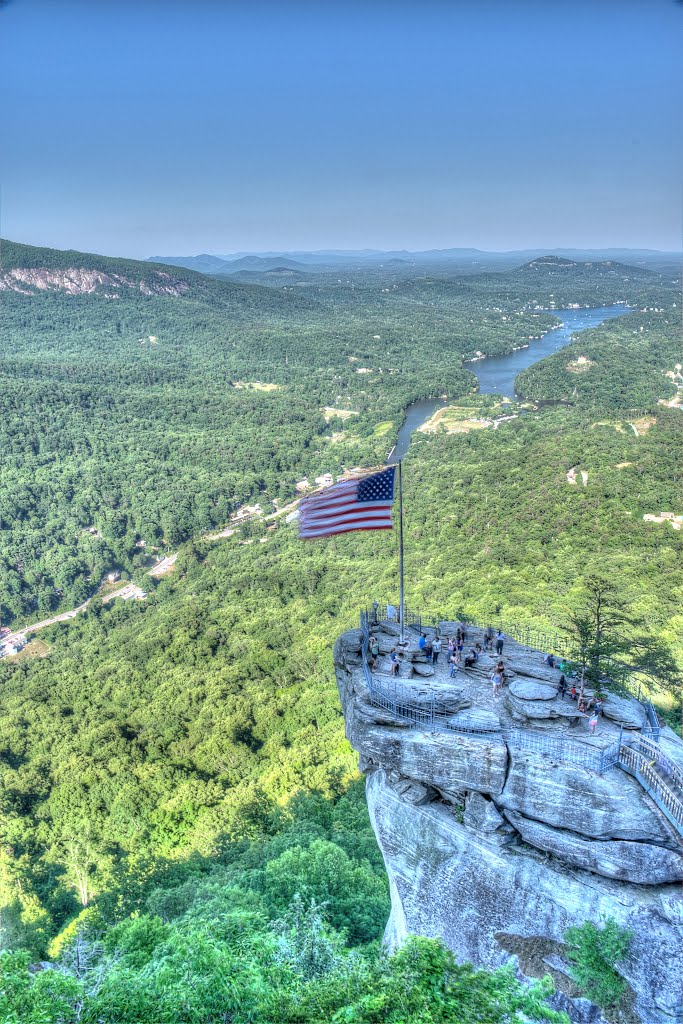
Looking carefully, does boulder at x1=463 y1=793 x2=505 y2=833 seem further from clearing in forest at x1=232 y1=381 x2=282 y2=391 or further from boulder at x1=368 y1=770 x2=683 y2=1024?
clearing in forest at x1=232 y1=381 x2=282 y2=391

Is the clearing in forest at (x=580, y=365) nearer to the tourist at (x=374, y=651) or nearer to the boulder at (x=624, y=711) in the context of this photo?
the tourist at (x=374, y=651)

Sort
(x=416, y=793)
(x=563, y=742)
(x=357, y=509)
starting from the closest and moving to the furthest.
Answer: (x=563, y=742), (x=416, y=793), (x=357, y=509)

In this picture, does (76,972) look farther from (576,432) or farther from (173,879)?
(576,432)

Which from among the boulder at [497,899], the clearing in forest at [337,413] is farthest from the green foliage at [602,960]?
the clearing in forest at [337,413]

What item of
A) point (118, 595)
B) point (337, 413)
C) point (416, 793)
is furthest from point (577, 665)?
point (337, 413)

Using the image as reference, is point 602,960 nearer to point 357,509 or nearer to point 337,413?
point 357,509

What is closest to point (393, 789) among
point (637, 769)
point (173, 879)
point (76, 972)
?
point (637, 769)

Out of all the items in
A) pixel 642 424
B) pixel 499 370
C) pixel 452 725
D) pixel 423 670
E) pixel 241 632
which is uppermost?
pixel 499 370
